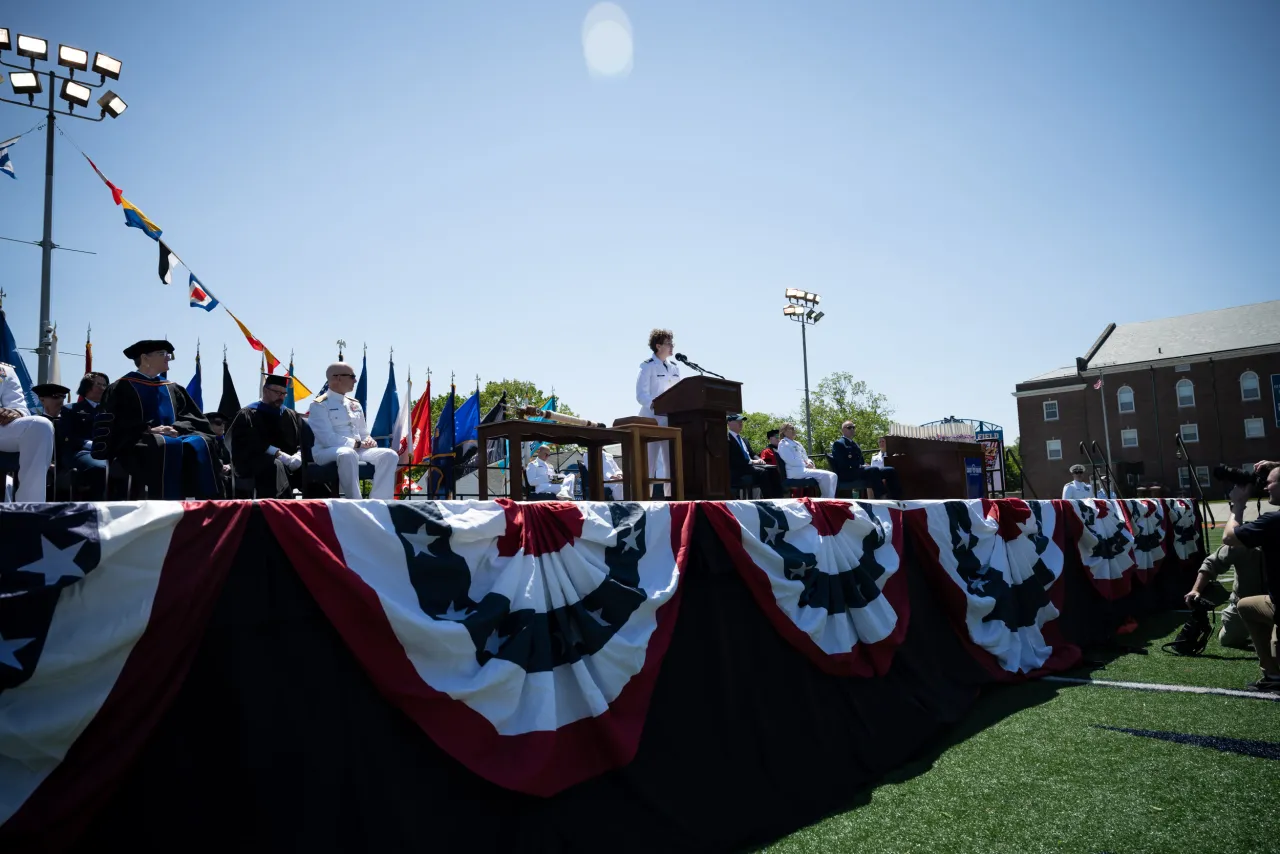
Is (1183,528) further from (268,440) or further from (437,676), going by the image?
(437,676)

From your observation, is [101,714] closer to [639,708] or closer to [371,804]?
[371,804]

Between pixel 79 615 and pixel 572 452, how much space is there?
22691mm

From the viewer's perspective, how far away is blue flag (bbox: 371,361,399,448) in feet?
54.1

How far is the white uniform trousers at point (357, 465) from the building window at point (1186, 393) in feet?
186

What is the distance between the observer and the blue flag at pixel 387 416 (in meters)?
16.5

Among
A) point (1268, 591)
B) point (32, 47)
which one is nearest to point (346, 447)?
point (1268, 591)

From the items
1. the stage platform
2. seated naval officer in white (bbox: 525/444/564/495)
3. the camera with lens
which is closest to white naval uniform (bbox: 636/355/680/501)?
the stage platform

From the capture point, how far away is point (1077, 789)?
3.80 metres

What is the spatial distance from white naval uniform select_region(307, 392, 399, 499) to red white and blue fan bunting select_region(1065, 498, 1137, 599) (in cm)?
683

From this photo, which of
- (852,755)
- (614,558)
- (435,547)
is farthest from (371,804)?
(852,755)

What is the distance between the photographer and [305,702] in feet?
8.04

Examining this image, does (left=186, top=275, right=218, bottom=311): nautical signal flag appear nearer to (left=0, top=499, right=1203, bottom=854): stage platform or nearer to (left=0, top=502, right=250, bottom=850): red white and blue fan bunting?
(left=0, top=499, right=1203, bottom=854): stage platform

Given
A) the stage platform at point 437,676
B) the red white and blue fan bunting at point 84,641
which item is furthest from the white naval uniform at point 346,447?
the red white and blue fan bunting at point 84,641

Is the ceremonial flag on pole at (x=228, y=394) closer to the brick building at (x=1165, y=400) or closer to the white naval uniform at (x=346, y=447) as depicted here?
the white naval uniform at (x=346, y=447)
